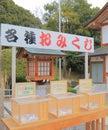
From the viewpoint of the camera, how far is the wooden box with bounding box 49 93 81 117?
9.48 feet

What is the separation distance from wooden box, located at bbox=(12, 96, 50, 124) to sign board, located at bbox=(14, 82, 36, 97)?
14 centimetres

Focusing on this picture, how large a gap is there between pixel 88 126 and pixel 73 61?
53.5 feet

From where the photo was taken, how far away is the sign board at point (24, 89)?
2904mm

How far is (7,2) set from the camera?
68.2ft

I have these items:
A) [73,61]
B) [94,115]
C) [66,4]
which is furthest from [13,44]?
[66,4]

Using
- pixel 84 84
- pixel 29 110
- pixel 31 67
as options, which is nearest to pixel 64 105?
pixel 29 110

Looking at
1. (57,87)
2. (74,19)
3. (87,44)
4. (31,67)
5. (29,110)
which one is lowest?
(29,110)

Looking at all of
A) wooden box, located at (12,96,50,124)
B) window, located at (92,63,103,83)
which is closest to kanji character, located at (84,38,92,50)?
wooden box, located at (12,96,50,124)

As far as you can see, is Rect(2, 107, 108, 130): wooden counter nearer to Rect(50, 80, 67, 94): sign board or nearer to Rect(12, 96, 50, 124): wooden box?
Rect(12, 96, 50, 124): wooden box

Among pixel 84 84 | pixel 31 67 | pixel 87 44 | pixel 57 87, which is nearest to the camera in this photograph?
pixel 57 87

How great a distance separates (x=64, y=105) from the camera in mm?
2982

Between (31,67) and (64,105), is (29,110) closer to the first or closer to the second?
(64,105)

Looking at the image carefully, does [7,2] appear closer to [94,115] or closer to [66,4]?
[66,4]

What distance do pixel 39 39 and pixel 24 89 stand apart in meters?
0.95
